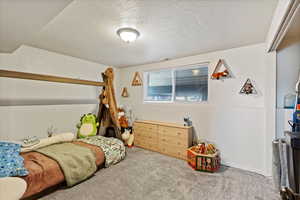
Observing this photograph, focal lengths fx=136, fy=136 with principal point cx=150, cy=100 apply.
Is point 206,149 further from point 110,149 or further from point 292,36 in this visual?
point 292,36

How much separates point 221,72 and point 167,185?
2334 millimetres

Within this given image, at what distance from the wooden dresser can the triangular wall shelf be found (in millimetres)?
1243

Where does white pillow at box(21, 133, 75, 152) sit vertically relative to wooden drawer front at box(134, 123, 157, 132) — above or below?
below

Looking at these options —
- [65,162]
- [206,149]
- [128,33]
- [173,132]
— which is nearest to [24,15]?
[128,33]

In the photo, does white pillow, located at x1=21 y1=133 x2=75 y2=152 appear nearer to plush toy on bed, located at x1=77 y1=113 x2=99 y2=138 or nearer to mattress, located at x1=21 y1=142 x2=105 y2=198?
mattress, located at x1=21 y1=142 x2=105 y2=198

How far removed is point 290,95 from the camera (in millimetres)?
2094

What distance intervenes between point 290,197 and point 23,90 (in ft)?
12.4

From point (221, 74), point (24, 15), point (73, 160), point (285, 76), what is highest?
point (24, 15)

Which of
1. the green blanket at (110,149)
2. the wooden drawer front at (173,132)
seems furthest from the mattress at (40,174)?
the wooden drawer front at (173,132)

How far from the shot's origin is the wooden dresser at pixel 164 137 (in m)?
3.02

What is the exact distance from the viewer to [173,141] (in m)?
3.17

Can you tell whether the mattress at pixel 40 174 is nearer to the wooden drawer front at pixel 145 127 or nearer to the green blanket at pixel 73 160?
the green blanket at pixel 73 160

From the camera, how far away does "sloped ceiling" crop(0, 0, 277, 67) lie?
1.45 metres

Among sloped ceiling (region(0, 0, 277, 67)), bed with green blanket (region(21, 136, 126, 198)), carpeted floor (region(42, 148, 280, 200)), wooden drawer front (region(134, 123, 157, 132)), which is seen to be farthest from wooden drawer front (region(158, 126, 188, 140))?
sloped ceiling (region(0, 0, 277, 67))
